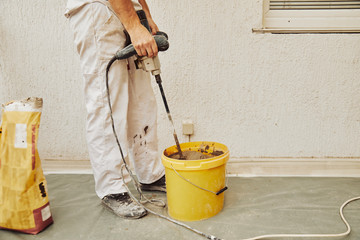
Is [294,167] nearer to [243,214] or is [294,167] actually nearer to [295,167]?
[295,167]

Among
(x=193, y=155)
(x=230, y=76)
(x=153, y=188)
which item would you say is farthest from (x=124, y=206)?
(x=230, y=76)

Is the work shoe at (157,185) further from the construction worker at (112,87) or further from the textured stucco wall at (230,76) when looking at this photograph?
the textured stucco wall at (230,76)

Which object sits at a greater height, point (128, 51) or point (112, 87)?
point (128, 51)

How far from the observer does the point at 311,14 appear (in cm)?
173

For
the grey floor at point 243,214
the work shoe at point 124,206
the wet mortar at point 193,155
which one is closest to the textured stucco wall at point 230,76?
the grey floor at point 243,214

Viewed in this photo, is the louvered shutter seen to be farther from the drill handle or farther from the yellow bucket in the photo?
the yellow bucket

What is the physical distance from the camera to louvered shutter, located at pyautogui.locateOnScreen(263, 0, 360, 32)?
172 centimetres

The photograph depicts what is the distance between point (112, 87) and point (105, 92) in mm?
38

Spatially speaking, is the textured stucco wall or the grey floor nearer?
the grey floor

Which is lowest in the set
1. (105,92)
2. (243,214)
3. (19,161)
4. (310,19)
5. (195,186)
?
(243,214)

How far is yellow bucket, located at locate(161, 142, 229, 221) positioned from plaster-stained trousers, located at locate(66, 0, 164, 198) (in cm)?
26

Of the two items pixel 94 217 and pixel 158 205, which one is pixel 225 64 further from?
pixel 94 217

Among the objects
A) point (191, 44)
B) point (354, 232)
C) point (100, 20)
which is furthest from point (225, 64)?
point (354, 232)

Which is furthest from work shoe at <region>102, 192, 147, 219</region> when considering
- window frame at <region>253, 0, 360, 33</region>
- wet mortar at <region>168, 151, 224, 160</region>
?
window frame at <region>253, 0, 360, 33</region>
